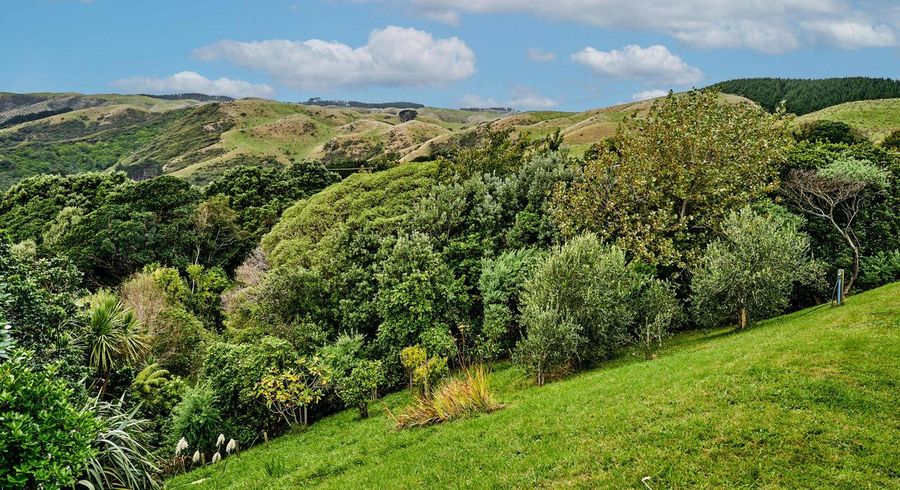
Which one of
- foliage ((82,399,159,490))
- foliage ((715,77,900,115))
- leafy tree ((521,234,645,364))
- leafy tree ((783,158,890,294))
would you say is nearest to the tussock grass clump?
leafy tree ((521,234,645,364))

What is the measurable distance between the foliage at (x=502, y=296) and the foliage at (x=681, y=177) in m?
3.15

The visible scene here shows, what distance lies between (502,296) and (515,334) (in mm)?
3065

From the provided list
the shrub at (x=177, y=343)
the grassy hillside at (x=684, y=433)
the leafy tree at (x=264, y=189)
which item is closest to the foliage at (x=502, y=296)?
the grassy hillside at (x=684, y=433)

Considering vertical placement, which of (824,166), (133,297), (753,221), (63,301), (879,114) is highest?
(879,114)

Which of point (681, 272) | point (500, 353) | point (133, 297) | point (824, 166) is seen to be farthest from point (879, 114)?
point (133, 297)

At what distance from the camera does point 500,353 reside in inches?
1110

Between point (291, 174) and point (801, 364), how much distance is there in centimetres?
6438

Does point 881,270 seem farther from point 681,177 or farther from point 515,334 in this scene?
point 515,334

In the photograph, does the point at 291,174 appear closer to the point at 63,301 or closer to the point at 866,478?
the point at 63,301

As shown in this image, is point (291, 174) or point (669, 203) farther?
point (291, 174)

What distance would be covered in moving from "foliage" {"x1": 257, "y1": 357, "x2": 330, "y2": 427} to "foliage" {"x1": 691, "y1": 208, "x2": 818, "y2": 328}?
1773cm

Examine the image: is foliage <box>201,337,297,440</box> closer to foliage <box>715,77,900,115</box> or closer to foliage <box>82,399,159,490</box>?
foliage <box>82,399,159,490</box>

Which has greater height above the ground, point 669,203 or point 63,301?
point 669,203

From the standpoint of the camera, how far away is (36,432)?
8648mm
